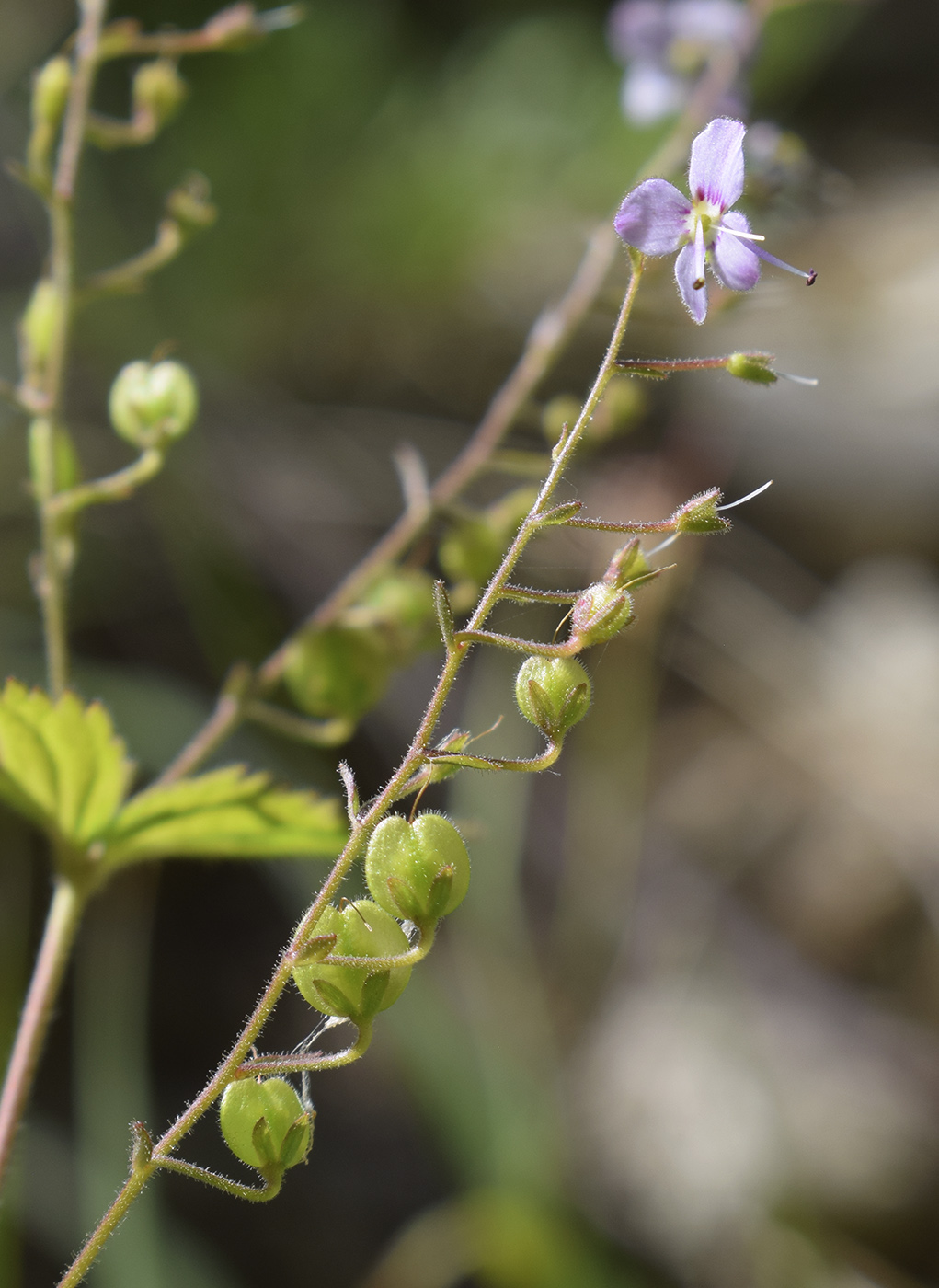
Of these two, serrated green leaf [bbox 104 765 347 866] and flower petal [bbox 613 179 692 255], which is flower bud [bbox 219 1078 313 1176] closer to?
serrated green leaf [bbox 104 765 347 866]

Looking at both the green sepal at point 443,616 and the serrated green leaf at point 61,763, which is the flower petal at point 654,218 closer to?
the green sepal at point 443,616

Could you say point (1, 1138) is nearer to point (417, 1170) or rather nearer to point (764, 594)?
point (417, 1170)

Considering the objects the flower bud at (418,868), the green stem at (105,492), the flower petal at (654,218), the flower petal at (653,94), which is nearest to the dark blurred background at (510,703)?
the flower petal at (653,94)

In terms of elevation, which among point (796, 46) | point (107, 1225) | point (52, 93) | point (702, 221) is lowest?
point (796, 46)

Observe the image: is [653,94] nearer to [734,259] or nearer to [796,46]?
[734,259]

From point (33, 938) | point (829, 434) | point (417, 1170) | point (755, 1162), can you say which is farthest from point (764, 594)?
point (33, 938)

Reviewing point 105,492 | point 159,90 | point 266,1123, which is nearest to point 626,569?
point 266,1123
